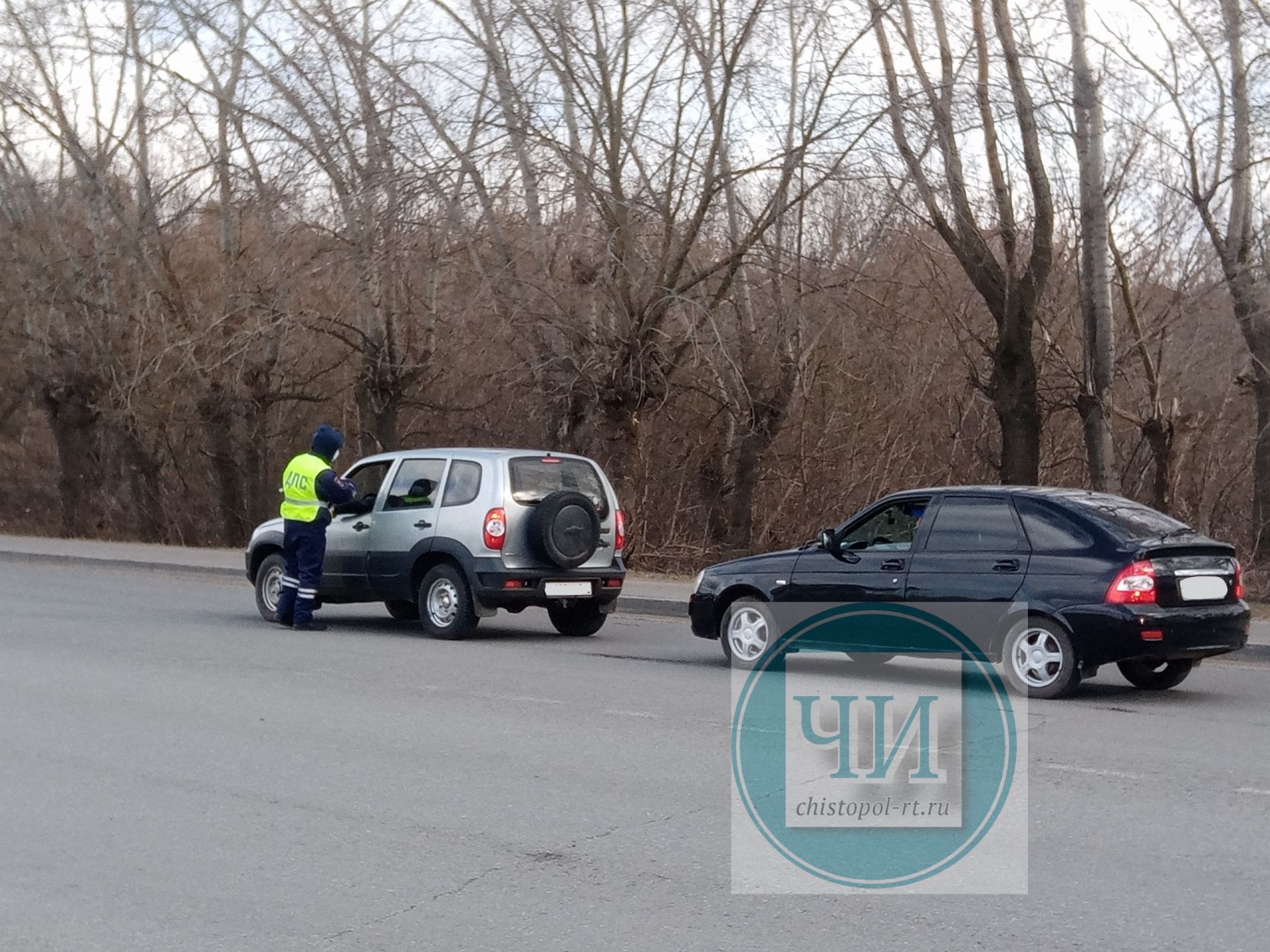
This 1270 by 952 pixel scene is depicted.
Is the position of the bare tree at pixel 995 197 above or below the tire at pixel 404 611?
above

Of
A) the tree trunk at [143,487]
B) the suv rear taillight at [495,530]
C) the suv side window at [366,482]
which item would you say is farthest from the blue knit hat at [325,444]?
the tree trunk at [143,487]

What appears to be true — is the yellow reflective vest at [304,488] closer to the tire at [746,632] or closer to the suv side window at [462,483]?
the suv side window at [462,483]

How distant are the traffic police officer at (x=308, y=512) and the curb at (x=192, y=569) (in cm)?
426

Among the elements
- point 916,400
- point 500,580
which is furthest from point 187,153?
point 500,580

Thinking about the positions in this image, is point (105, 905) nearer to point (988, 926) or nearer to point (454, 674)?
point (988, 926)

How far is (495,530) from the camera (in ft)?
44.9

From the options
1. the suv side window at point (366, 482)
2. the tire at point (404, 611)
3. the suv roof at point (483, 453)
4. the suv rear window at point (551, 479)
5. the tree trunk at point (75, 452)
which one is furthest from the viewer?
the tree trunk at point (75, 452)

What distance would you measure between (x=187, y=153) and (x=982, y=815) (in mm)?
26689

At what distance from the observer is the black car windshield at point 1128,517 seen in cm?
1053

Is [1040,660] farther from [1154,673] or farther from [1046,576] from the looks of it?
[1154,673]

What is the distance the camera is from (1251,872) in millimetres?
5848

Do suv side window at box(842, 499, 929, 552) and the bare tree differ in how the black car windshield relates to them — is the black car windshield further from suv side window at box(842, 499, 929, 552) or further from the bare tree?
the bare tree

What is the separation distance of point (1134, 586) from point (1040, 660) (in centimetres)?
84

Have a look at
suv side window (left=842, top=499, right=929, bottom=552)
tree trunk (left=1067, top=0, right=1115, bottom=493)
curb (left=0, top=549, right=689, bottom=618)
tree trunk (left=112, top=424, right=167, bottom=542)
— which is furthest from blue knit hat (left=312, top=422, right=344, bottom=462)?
tree trunk (left=112, top=424, right=167, bottom=542)
